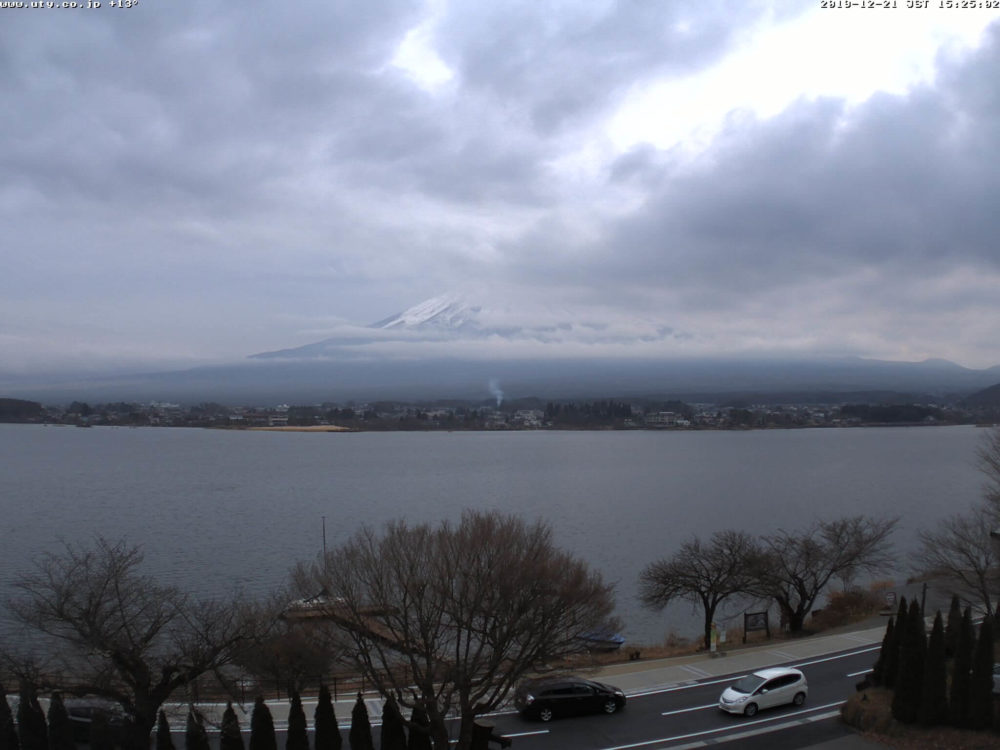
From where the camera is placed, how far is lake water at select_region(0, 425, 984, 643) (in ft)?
95.5

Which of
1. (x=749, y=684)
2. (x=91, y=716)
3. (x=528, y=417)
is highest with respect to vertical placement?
(x=528, y=417)

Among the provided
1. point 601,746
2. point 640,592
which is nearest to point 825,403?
point 640,592

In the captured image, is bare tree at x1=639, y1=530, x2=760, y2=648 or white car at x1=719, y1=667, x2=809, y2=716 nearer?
white car at x1=719, y1=667, x2=809, y2=716

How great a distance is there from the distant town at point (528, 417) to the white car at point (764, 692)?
12342 centimetres

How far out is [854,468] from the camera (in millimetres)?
62469

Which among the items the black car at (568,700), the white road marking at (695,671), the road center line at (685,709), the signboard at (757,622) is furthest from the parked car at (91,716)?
the signboard at (757,622)

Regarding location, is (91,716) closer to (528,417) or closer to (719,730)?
(719,730)

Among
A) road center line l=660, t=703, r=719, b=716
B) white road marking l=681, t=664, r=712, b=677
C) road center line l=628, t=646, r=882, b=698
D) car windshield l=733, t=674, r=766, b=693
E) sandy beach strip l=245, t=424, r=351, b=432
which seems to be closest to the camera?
car windshield l=733, t=674, r=766, b=693

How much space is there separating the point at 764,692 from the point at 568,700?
2882 millimetres

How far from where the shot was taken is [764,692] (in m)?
12.0

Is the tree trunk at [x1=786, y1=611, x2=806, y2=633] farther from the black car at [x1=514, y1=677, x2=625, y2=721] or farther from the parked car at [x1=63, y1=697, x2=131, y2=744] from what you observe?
the parked car at [x1=63, y1=697, x2=131, y2=744]

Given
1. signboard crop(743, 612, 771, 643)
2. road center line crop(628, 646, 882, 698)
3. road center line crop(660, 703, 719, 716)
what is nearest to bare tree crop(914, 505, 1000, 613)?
road center line crop(628, 646, 882, 698)

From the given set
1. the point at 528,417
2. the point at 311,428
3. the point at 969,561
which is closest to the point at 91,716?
the point at 969,561

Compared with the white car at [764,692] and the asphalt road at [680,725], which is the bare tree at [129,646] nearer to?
the asphalt road at [680,725]
